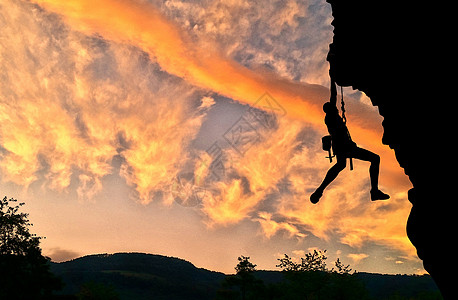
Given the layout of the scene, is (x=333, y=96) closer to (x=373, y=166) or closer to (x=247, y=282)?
(x=373, y=166)

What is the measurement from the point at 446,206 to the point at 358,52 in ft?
13.1

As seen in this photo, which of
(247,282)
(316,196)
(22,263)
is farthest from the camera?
(247,282)

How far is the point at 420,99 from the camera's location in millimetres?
6082

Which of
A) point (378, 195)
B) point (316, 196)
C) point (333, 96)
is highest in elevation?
point (333, 96)

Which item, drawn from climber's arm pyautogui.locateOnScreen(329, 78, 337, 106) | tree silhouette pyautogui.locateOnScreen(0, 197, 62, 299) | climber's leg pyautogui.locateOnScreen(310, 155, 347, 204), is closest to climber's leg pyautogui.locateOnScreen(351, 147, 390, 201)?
climber's leg pyautogui.locateOnScreen(310, 155, 347, 204)

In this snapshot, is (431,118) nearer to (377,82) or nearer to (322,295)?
(377,82)

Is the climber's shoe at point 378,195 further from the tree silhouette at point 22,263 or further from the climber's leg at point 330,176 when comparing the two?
the tree silhouette at point 22,263

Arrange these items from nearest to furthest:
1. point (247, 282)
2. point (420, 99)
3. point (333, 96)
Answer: point (420, 99)
point (333, 96)
point (247, 282)

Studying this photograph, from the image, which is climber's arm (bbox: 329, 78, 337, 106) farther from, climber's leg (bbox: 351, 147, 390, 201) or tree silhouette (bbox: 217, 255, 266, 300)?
tree silhouette (bbox: 217, 255, 266, 300)

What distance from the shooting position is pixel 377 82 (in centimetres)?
763

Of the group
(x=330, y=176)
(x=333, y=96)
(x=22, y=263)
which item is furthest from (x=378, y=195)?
(x=22, y=263)

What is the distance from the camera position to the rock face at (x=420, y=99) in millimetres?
5551

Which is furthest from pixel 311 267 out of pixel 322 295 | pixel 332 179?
pixel 332 179

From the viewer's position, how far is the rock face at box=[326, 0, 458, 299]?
5.55 meters
